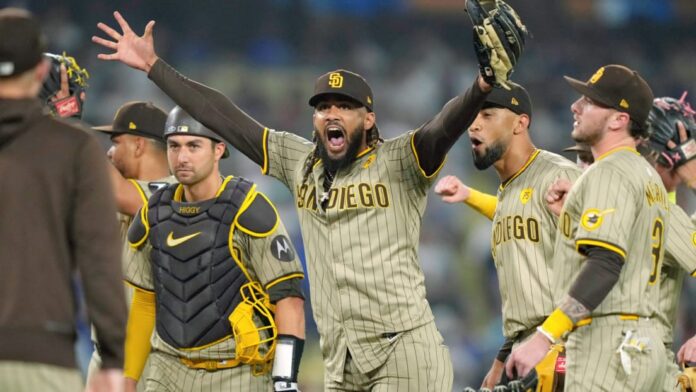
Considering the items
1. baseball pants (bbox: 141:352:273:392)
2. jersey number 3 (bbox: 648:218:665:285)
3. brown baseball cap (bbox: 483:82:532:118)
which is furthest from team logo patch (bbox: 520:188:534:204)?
baseball pants (bbox: 141:352:273:392)

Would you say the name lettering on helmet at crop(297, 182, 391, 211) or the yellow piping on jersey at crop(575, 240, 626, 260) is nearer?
the yellow piping on jersey at crop(575, 240, 626, 260)

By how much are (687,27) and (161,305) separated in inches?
515

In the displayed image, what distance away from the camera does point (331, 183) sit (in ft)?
18.0

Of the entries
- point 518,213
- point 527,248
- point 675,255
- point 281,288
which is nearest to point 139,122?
point 281,288

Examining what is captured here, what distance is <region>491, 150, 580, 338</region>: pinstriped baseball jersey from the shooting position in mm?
5586

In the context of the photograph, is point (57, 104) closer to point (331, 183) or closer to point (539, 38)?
point (331, 183)

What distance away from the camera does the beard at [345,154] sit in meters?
5.45

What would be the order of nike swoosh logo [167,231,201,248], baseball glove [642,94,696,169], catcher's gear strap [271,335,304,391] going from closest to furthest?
catcher's gear strap [271,335,304,391], nike swoosh logo [167,231,201,248], baseball glove [642,94,696,169]

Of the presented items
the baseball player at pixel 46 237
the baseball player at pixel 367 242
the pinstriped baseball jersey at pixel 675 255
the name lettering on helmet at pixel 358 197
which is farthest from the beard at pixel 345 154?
the baseball player at pixel 46 237

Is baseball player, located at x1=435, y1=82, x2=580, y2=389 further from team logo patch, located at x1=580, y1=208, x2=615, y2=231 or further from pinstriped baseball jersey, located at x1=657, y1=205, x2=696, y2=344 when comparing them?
team logo patch, located at x1=580, y1=208, x2=615, y2=231

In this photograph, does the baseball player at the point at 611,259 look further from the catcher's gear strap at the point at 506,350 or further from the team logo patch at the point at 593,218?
the catcher's gear strap at the point at 506,350

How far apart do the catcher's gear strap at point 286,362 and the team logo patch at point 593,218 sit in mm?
1623

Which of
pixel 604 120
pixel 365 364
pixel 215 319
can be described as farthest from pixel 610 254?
pixel 215 319

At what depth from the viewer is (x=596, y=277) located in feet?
14.5
